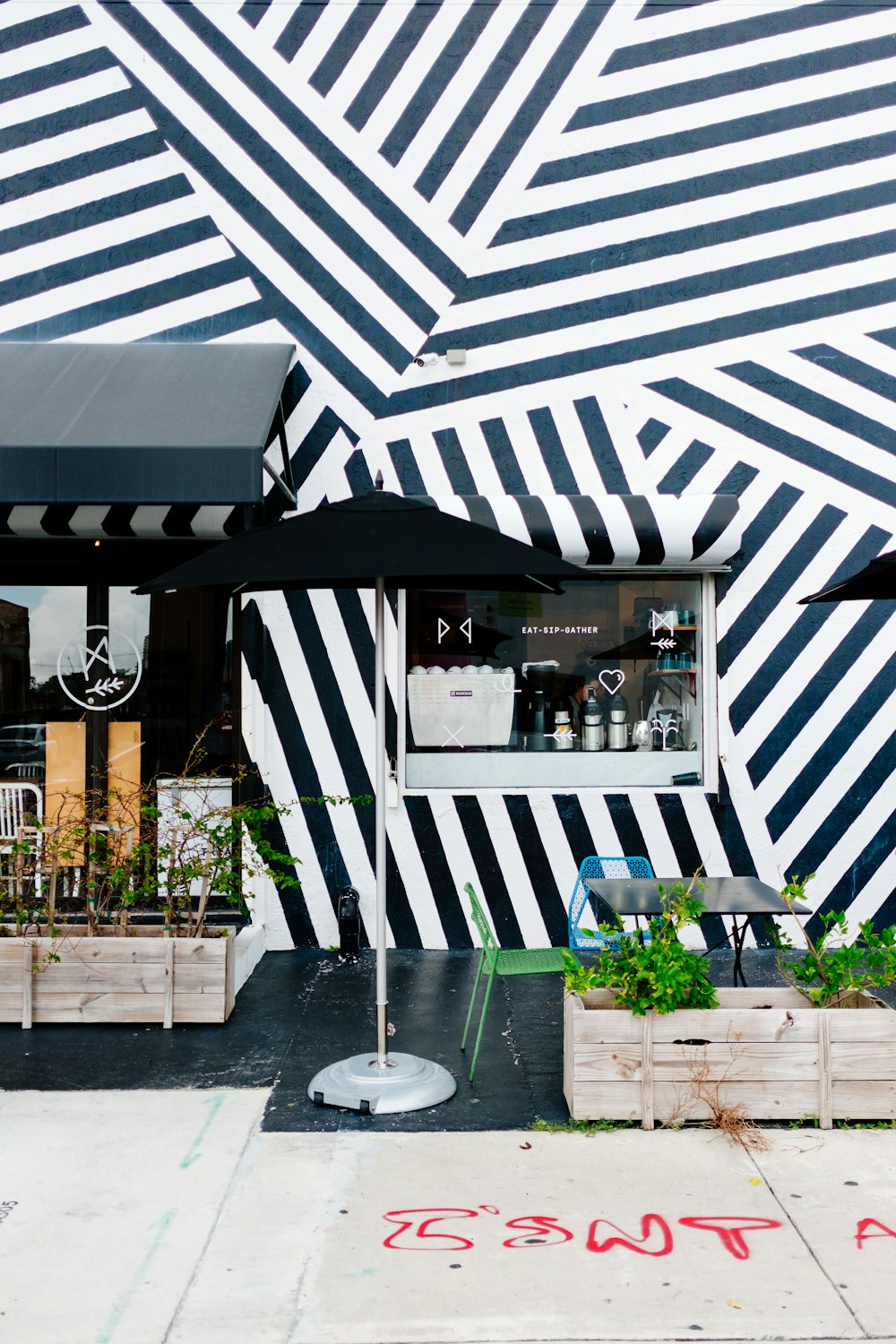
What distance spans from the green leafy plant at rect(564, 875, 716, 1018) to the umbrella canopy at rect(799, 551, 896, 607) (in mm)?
1798

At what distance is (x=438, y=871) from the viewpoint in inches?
304

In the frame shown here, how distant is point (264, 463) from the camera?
645cm

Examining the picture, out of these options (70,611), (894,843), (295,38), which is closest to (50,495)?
(70,611)

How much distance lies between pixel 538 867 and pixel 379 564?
3.74 m

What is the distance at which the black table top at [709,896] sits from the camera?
539 centimetres

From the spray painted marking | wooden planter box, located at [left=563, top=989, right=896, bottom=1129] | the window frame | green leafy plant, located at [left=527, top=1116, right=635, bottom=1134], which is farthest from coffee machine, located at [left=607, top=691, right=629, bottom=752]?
the spray painted marking

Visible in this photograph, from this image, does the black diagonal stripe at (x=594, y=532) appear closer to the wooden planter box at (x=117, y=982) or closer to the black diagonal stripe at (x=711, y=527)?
the black diagonal stripe at (x=711, y=527)

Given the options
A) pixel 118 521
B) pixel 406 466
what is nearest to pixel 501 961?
pixel 406 466

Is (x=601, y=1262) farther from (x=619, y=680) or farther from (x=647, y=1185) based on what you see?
(x=619, y=680)

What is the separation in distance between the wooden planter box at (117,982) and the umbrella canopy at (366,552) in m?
2.09

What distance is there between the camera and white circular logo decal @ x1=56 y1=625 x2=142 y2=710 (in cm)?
783

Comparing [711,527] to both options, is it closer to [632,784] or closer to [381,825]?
[632,784]

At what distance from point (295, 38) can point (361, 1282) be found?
771 centimetres

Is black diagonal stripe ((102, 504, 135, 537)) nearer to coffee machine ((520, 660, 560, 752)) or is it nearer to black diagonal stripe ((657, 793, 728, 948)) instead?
coffee machine ((520, 660, 560, 752))
